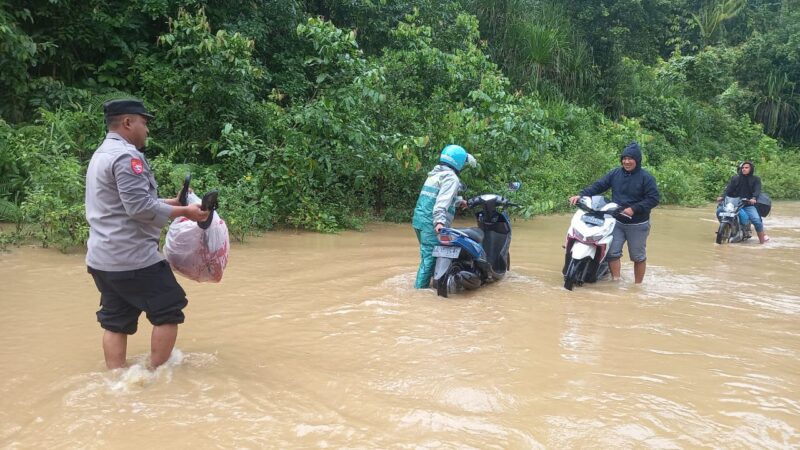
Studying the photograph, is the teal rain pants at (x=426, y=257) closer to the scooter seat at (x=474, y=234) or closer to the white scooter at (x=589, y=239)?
the scooter seat at (x=474, y=234)

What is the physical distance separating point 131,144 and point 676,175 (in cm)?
1642

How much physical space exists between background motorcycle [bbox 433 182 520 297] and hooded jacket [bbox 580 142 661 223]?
119 cm

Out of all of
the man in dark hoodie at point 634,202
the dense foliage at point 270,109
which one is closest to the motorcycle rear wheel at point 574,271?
the man in dark hoodie at point 634,202

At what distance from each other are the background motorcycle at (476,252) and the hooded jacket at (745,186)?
618 centimetres

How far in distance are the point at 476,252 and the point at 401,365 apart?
2.21 metres

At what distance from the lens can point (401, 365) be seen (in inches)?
156

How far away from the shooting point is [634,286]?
6.70m

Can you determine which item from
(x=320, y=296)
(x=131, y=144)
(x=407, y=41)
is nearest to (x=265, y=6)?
(x=407, y=41)

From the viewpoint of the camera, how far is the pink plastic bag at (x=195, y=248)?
367cm

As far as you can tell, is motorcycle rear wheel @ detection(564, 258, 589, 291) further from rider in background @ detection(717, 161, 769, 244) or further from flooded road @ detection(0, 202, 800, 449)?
rider in background @ detection(717, 161, 769, 244)

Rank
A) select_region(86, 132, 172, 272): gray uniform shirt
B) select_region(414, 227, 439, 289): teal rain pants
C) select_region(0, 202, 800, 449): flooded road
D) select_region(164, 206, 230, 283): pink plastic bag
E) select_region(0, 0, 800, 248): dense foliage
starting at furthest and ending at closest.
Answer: select_region(0, 0, 800, 248): dense foliage → select_region(414, 227, 439, 289): teal rain pants → select_region(164, 206, 230, 283): pink plastic bag → select_region(86, 132, 172, 272): gray uniform shirt → select_region(0, 202, 800, 449): flooded road

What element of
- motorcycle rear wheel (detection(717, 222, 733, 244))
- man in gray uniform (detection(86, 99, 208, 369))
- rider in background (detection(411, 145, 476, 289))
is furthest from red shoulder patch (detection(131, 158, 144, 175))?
motorcycle rear wheel (detection(717, 222, 733, 244))

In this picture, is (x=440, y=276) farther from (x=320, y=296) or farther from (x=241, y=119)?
(x=241, y=119)

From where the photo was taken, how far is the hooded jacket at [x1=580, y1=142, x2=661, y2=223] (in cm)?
667
